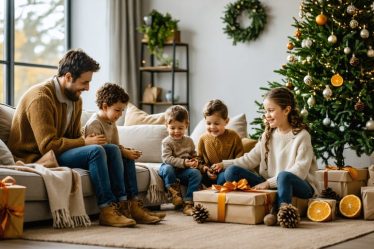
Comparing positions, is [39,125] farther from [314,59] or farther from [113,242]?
[314,59]

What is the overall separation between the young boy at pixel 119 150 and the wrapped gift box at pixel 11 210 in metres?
0.70

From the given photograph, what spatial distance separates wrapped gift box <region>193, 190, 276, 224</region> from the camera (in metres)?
3.87

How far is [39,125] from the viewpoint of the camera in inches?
151

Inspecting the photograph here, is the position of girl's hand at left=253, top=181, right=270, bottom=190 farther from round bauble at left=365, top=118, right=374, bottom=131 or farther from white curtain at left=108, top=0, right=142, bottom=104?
white curtain at left=108, top=0, right=142, bottom=104

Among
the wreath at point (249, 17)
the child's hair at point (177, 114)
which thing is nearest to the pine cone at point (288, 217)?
the child's hair at point (177, 114)

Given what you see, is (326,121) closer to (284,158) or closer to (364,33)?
(364,33)

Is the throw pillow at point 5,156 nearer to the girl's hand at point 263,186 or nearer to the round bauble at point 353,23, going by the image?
the girl's hand at point 263,186

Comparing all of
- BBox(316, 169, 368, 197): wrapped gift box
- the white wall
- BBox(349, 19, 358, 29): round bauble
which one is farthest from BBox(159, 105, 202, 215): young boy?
the white wall

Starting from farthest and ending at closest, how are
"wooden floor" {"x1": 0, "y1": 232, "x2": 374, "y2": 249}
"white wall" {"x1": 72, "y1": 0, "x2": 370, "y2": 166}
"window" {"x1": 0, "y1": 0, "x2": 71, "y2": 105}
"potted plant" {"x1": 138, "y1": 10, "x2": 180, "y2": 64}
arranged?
"potted plant" {"x1": 138, "y1": 10, "x2": 180, "y2": 64} → "white wall" {"x1": 72, "y1": 0, "x2": 370, "y2": 166} → "window" {"x1": 0, "y1": 0, "x2": 71, "y2": 105} → "wooden floor" {"x1": 0, "y1": 232, "x2": 374, "y2": 249}

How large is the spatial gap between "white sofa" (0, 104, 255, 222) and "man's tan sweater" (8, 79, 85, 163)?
19cm

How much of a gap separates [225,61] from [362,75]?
7.65ft

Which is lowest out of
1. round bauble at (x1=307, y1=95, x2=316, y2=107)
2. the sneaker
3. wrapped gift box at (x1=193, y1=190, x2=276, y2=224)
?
the sneaker

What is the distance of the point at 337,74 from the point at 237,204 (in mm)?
1528

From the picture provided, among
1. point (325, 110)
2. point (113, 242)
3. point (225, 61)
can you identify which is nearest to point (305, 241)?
point (113, 242)
